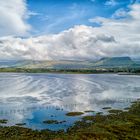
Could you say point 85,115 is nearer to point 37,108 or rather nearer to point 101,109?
point 101,109

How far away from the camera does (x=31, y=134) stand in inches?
2030

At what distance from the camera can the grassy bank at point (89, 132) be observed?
158 ft

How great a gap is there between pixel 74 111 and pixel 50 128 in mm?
20727

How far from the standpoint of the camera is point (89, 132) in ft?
164

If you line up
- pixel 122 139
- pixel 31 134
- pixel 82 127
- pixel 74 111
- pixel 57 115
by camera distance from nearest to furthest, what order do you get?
pixel 122 139, pixel 31 134, pixel 82 127, pixel 57 115, pixel 74 111

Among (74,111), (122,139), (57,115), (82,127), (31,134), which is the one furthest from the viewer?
(74,111)

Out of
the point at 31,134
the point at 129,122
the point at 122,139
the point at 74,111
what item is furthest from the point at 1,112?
the point at 122,139

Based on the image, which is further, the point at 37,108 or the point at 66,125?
the point at 37,108

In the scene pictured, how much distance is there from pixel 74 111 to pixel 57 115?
7.53 m

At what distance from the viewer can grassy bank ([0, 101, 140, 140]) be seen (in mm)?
48219

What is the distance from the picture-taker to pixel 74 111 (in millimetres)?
77750

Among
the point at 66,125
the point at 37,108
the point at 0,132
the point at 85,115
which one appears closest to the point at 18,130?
the point at 0,132

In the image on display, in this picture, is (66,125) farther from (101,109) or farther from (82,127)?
(101,109)

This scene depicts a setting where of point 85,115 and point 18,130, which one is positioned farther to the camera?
point 85,115
